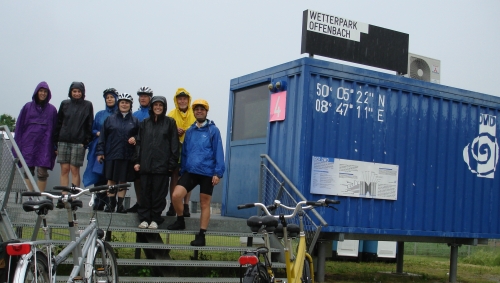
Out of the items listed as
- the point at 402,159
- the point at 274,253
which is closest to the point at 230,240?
the point at 274,253

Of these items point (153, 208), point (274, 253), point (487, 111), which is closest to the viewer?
point (153, 208)

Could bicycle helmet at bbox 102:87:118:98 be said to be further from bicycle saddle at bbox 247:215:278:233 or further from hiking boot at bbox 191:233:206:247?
bicycle saddle at bbox 247:215:278:233

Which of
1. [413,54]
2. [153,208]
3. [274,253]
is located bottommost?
[274,253]

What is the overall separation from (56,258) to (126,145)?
311 centimetres

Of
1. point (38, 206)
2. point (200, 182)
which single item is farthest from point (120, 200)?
point (38, 206)

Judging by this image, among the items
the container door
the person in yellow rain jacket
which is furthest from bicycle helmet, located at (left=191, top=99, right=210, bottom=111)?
the container door

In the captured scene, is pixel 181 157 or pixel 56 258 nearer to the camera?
pixel 56 258

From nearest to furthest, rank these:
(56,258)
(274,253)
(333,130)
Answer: (56,258) → (274,253) → (333,130)

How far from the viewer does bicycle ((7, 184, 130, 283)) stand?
424 cm

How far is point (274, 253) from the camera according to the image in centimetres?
811

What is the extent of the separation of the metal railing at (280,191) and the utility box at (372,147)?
0.16 metres

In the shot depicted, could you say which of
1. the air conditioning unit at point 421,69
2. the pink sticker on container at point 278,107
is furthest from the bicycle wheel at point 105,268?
the air conditioning unit at point 421,69

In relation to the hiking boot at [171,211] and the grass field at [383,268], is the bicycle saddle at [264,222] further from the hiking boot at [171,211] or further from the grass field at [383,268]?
the hiking boot at [171,211]

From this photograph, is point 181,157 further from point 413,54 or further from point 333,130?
point 413,54
